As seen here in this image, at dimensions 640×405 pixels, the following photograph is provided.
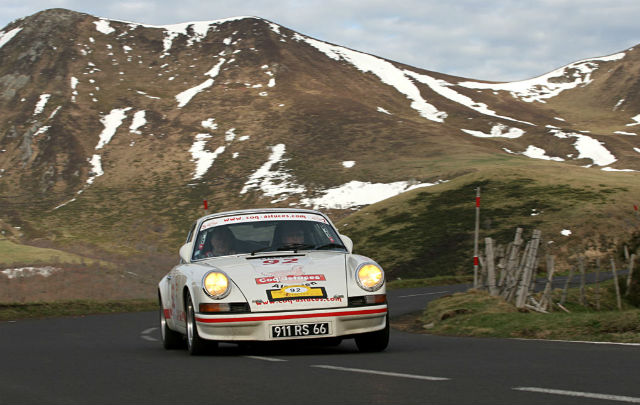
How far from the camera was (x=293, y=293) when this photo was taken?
30.3 feet

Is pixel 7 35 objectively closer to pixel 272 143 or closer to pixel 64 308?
pixel 272 143

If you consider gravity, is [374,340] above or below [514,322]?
above

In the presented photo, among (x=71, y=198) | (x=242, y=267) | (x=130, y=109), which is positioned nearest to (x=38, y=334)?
(x=242, y=267)

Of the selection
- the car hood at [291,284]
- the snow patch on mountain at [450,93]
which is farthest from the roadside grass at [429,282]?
the snow patch on mountain at [450,93]

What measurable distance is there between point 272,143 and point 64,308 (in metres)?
83.5

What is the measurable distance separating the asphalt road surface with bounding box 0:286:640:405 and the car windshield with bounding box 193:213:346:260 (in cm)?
120

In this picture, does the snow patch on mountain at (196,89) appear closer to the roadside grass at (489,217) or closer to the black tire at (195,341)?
the roadside grass at (489,217)

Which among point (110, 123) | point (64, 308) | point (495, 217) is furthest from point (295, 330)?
point (110, 123)

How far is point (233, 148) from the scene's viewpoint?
106188 mm

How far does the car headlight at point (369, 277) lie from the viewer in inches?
374

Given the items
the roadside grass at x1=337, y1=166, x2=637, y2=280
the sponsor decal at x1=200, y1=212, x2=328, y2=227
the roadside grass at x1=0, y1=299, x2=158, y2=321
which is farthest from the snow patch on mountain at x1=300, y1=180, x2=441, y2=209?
the sponsor decal at x1=200, y1=212, x2=328, y2=227

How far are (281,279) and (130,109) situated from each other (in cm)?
11450

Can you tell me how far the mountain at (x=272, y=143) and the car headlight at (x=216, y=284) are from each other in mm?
39555

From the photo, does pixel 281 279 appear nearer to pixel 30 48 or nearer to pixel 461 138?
pixel 461 138
